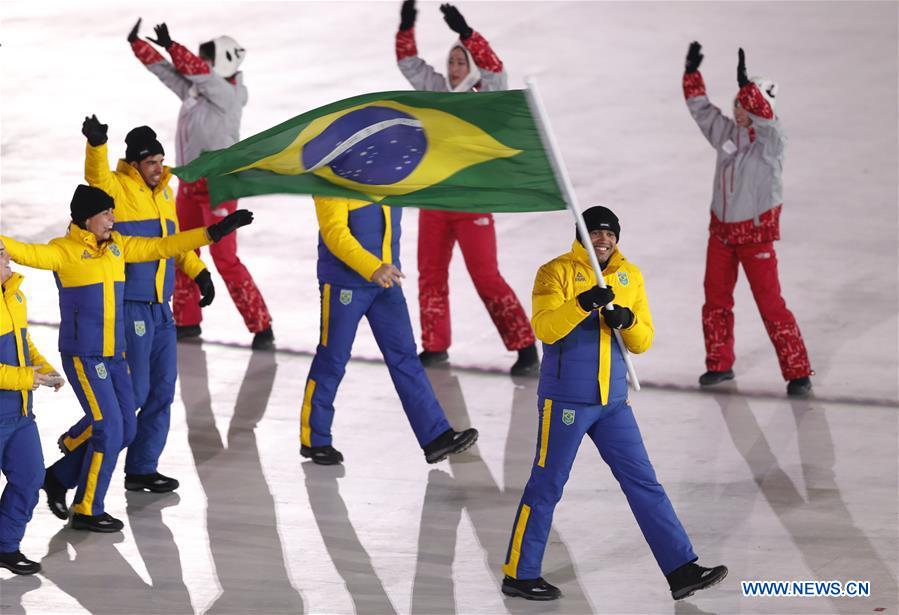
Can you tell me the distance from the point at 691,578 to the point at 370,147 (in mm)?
2704

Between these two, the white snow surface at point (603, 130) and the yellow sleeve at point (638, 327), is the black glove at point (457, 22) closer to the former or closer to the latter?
the white snow surface at point (603, 130)

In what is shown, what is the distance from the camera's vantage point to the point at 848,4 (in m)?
21.4

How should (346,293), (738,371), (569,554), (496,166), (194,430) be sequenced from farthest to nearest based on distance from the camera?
(738,371) → (194,430) → (346,293) → (569,554) → (496,166)

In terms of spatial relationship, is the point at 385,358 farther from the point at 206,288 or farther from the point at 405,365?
the point at 206,288

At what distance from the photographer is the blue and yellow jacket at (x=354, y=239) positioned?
10.3 metres

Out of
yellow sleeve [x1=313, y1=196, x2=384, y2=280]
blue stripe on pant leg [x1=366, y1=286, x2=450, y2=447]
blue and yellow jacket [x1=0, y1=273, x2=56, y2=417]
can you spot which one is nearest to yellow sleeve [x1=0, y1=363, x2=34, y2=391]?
blue and yellow jacket [x1=0, y1=273, x2=56, y2=417]

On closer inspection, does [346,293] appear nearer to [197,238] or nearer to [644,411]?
[197,238]

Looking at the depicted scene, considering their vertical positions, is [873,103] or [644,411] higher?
[873,103]

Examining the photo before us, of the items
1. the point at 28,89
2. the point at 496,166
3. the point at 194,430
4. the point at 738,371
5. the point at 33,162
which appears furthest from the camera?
the point at 28,89

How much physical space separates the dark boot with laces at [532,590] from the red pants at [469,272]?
165 inches

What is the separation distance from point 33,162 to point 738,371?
8762mm

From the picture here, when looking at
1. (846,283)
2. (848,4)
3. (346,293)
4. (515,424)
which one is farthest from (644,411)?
(848,4)

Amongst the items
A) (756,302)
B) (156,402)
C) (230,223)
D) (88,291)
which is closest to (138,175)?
(230,223)

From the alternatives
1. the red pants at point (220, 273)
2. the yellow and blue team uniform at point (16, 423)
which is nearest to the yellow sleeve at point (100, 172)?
the yellow and blue team uniform at point (16, 423)
